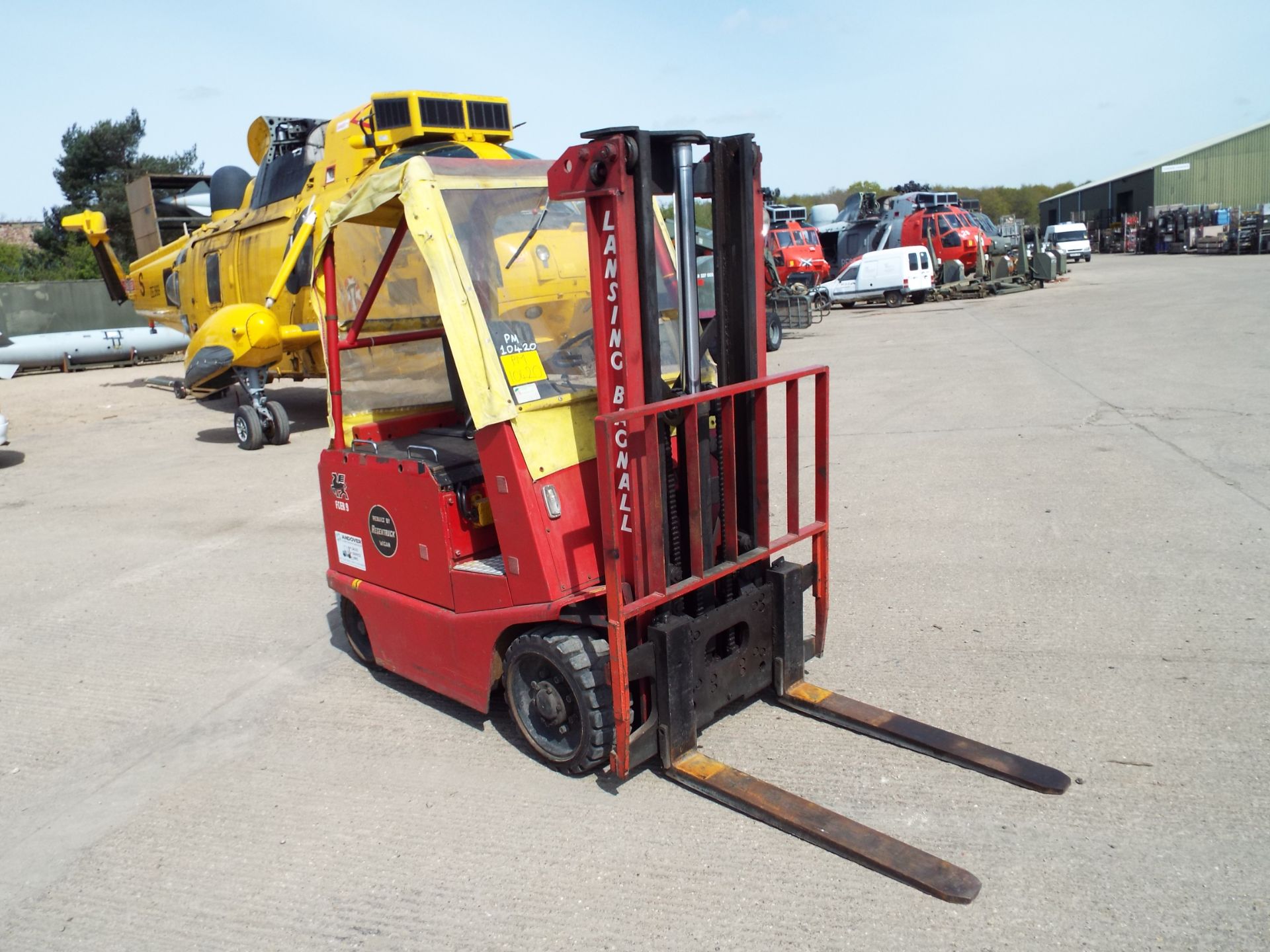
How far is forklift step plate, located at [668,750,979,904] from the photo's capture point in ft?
9.43

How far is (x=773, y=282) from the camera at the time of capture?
21266 mm

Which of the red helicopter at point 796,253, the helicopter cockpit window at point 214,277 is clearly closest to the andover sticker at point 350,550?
the helicopter cockpit window at point 214,277

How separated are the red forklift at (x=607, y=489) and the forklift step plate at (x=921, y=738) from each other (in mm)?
11

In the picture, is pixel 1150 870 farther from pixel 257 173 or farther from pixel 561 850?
pixel 257 173

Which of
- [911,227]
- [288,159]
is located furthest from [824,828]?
[911,227]

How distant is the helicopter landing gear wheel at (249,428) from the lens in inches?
436

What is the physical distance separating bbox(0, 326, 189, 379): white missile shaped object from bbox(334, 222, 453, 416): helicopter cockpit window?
19192 millimetres

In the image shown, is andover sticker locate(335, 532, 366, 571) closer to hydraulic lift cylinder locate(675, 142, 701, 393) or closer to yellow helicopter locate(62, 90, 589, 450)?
hydraulic lift cylinder locate(675, 142, 701, 393)

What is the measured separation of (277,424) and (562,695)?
8792 millimetres

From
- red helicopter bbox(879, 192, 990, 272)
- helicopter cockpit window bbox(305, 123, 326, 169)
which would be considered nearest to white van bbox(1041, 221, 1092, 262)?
red helicopter bbox(879, 192, 990, 272)

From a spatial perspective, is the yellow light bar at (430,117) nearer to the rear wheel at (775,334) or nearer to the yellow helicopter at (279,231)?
the yellow helicopter at (279,231)

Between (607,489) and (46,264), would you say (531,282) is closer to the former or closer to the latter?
(607,489)

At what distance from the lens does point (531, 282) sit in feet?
12.6

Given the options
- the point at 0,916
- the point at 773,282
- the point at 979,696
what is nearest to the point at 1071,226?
the point at 773,282
